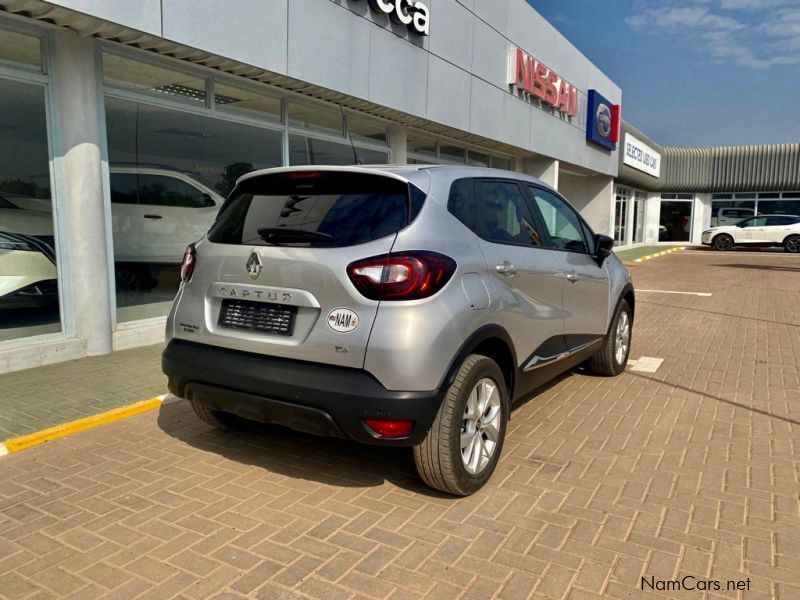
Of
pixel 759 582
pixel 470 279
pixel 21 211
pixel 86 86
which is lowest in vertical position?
pixel 759 582

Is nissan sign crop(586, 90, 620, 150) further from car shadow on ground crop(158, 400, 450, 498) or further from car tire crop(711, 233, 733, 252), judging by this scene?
car shadow on ground crop(158, 400, 450, 498)

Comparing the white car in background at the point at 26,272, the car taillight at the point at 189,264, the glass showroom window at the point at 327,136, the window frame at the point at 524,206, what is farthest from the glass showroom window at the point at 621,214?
the car taillight at the point at 189,264

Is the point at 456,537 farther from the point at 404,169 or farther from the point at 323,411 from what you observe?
the point at 404,169

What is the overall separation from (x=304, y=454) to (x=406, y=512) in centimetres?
99

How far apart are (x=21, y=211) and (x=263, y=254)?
3952 mm

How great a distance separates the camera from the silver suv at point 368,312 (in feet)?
9.85

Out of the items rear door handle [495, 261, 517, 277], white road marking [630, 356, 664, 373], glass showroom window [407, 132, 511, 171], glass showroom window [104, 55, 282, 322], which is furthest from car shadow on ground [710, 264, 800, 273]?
rear door handle [495, 261, 517, 277]

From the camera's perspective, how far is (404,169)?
348cm

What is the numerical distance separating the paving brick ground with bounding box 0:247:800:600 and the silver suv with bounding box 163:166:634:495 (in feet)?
1.33

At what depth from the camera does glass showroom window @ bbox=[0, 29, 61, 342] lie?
18.9 feet

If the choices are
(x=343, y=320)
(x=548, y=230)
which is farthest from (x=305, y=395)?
(x=548, y=230)

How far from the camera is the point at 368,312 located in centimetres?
300

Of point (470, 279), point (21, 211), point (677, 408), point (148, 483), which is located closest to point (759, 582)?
point (470, 279)

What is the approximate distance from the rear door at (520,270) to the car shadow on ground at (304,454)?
41.7 inches
